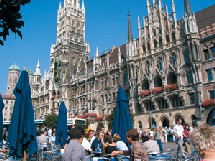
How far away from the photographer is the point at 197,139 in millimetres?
2535

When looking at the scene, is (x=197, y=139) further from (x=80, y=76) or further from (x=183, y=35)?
(x=80, y=76)

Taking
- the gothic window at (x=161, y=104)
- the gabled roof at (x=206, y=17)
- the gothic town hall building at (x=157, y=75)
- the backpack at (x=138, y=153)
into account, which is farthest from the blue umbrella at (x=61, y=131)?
the gabled roof at (x=206, y=17)

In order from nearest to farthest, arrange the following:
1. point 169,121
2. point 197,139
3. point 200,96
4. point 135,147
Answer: point 197,139
point 135,147
point 200,96
point 169,121

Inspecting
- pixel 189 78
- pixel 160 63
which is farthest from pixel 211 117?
pixel 160 63

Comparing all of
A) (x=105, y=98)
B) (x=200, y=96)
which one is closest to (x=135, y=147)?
(x=200, y=96)

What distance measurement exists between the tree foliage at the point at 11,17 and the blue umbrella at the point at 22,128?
3689 millimetres

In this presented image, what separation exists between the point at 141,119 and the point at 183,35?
41.8 feet

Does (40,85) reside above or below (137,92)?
above

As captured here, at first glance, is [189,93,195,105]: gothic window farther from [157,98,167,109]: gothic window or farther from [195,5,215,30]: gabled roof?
[195,5,215,30]: gabled roof

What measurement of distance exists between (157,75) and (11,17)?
93.0ft

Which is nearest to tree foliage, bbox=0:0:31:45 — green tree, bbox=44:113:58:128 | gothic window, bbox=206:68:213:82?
gothic window, bbox=206:68:213:82

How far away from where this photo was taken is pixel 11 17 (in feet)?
15.8

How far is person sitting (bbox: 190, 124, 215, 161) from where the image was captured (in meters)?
2.40

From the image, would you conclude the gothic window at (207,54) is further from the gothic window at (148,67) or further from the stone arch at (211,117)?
the gothic window at (148,67)
